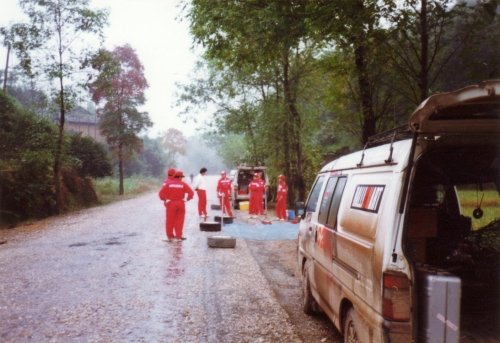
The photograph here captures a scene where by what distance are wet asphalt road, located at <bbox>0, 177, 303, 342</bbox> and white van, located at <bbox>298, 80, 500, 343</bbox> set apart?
1321mm

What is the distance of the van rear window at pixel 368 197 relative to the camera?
368 cm

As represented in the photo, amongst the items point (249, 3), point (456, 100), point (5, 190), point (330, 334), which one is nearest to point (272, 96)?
point (5, 190)

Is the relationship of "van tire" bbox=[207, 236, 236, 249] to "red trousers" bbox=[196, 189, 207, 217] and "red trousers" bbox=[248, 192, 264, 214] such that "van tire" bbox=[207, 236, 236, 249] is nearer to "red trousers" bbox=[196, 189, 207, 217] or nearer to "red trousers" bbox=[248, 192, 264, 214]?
"red trousers" bbox=[196, 189, 207, 217]

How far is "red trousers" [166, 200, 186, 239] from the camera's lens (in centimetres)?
1198

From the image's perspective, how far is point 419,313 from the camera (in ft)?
10.4

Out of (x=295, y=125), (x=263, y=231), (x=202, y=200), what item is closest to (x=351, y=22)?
(x=263, y=231)

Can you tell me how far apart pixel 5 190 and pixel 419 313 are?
19452 mm

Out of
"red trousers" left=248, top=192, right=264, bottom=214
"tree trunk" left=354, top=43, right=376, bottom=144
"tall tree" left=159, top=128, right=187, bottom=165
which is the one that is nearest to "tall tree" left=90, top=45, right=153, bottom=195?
"red trousers" left=248, top=192, right=264, bottom=214

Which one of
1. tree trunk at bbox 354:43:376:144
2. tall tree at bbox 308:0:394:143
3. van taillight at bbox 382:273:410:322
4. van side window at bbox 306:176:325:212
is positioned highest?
tall tree at bbox 308:0:394:143

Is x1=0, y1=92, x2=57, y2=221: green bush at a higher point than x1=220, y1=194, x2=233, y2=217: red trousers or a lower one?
higher

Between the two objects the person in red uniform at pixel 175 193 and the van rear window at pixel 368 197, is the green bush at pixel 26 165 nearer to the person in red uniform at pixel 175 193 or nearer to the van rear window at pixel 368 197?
the person in red uniform at pixel 175 193

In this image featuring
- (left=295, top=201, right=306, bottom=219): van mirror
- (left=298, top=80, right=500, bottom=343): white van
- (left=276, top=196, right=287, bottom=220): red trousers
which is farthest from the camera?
(left=276, top=196, right=287, bottom=220): red trousers

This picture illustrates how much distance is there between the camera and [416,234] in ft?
13.3

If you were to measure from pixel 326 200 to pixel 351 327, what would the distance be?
177 cm
